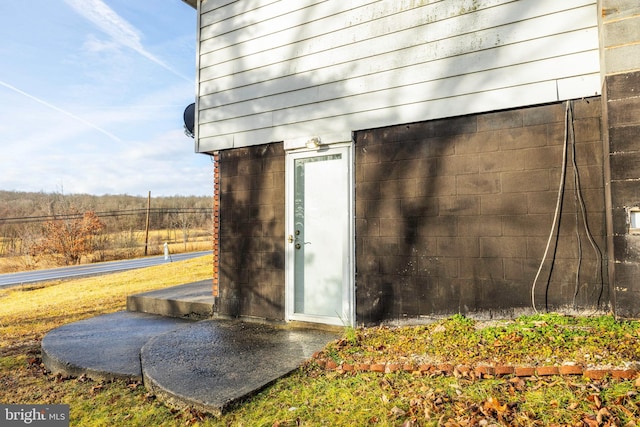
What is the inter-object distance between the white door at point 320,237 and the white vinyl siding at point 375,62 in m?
0.46

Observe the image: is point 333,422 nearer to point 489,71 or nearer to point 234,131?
point 489,71

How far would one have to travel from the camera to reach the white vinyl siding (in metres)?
3.63

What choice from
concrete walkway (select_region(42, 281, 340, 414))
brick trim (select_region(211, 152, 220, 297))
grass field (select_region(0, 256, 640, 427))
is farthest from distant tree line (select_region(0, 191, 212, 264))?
grass field (select_region(0, 256, 640, 427))

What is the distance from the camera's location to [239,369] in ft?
10.9

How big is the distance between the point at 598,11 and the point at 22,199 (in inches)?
2104

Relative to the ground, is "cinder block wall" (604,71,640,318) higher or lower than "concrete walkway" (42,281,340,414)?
higher

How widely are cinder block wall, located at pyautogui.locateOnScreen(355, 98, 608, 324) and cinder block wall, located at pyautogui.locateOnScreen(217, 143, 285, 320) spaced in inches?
48.5

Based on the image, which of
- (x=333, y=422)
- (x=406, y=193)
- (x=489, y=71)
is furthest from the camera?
(x=406, y=193)

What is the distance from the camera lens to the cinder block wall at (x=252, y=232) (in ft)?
17.1

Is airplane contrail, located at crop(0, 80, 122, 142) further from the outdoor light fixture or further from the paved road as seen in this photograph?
the outdoor light fixture

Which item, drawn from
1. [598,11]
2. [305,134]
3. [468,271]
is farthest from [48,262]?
[598,11]

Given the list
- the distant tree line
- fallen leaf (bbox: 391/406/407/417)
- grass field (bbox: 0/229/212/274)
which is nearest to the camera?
fallen leaf (bbox: 391/406/407/417)

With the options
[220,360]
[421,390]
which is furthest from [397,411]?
[220,360]

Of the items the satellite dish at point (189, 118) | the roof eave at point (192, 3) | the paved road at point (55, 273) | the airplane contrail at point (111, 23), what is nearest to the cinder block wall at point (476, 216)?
the satellite dish at point (189, 118)
